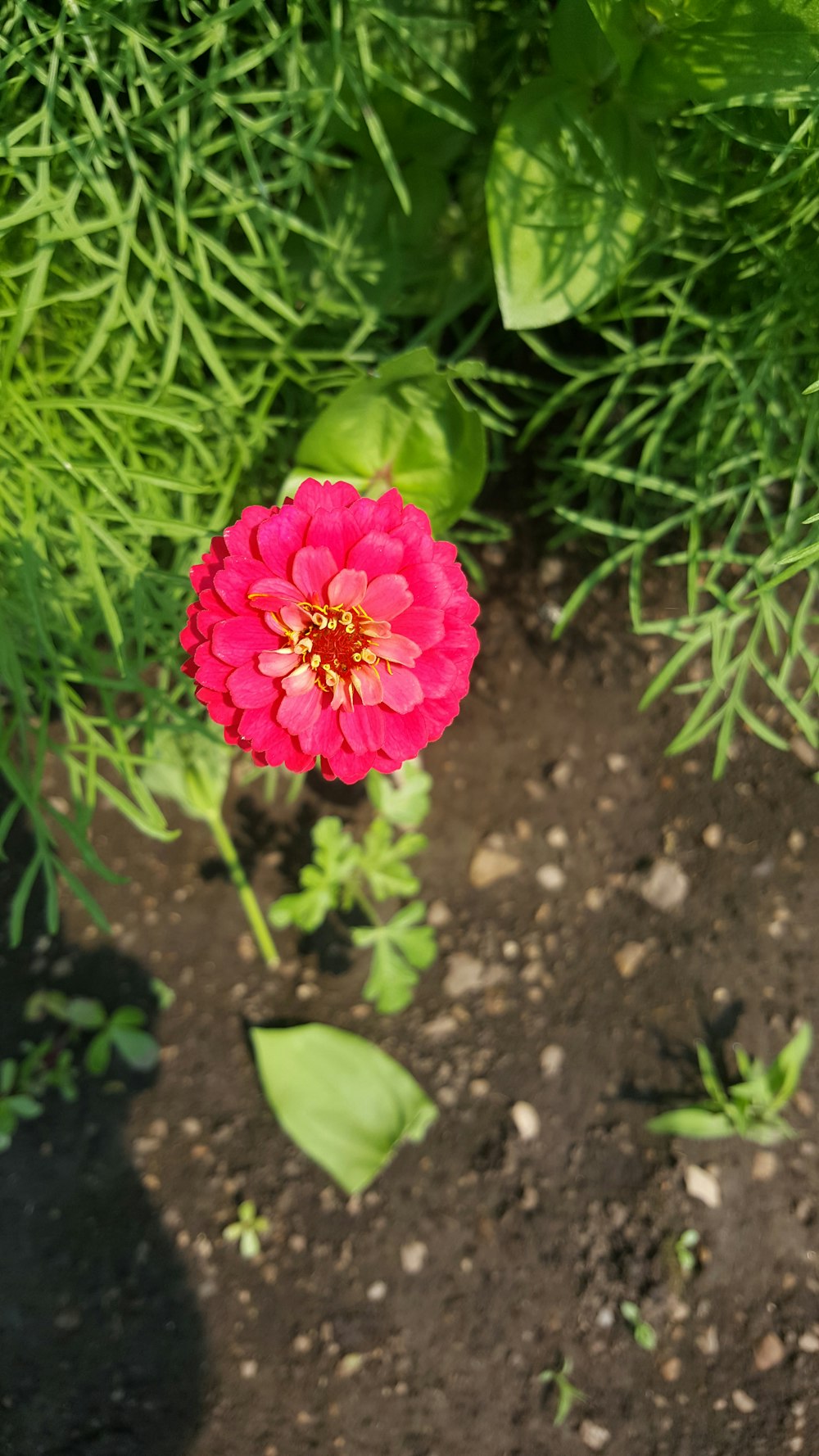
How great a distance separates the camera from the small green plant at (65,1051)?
911 mm

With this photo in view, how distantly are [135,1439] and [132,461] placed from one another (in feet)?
2.67

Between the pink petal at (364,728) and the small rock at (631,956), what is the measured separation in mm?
555

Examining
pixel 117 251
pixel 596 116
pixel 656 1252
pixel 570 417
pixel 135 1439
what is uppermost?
pixel 596 116

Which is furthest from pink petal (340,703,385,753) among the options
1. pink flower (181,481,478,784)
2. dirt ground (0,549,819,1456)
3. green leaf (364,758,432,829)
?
dirt ground (0,549,819,1456)

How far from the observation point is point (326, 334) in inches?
33.2

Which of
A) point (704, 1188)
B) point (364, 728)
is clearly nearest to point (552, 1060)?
point (704, 1188)

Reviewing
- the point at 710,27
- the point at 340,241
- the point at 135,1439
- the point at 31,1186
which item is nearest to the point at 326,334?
the point at 340,241

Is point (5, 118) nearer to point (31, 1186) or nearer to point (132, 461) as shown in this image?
point (132, 461)

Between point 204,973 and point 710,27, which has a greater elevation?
point 710,27

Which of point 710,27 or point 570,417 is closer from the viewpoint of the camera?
point 710,27

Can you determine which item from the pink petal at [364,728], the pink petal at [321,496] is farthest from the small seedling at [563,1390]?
the pink petal at [321,496]

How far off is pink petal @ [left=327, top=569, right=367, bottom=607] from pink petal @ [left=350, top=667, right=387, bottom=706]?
0.03m

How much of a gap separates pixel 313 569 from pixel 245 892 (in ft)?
1.67

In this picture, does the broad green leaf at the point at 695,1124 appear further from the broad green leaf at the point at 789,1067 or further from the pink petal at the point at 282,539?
the pink petal at the point at 282,539
